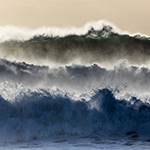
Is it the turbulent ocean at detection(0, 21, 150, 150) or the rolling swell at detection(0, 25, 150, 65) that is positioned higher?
the rolling swell at detection(0, 25, 150, 65)

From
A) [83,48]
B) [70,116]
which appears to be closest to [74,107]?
[70,116]

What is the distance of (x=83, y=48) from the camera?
17.7 metres

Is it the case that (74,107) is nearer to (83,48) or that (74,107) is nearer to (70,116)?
(70,116)

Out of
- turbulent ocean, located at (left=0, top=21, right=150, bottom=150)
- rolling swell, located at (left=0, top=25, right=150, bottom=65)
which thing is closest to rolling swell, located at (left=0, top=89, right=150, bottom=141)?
turbulent ocean, located at (left=0, top=21, right=150, bottom=150)

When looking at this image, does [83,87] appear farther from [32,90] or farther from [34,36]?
[34,36]

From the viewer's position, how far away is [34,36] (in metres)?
17.7

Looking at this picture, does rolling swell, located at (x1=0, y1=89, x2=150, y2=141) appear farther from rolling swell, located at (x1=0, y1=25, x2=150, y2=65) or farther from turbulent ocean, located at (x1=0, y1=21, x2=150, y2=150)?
rolling swell, located at (x1=0, y1=25, x2=150, y2=65)

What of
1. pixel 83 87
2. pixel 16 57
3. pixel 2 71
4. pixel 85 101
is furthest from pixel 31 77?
pixel 16 57

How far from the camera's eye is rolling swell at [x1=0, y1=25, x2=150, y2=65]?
1708 centimetres

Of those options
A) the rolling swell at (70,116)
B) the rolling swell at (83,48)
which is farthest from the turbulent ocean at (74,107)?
the rolling swell at (83,48)

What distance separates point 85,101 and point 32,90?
5.35 feet

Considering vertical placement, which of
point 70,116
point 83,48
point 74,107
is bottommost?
point 70,116

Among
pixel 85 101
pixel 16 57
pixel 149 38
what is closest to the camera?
pixel 85 101

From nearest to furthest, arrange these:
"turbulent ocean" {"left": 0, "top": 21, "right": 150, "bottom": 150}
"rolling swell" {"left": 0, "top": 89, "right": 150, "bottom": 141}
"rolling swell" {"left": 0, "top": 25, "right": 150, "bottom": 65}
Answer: "turbulent ocean" {"left": 0, "top": 21, "right": 150, "bottom": 150} → "rolling swell" {"left": 0, "top": 89, "right": 150, "bottom": 141} → "rolling swell" {"left": 0, "top": 25, "right": 150, "bottom": 65}
